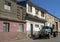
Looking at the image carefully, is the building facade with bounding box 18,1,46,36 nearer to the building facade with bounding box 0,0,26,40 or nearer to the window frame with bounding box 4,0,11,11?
the building facade with bounding box 0,0,26,40

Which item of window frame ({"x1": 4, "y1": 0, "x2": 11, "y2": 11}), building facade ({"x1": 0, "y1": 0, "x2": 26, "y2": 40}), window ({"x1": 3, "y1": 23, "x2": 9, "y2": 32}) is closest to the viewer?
building facade ({"x1": 0, "y1": 0, "x2": 26, "y2": 40})

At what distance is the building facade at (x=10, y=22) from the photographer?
2191 centimetres

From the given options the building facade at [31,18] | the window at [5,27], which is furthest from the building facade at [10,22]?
the building facade at [31,18]

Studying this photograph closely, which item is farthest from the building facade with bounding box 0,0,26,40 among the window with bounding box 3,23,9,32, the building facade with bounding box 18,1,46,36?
the building facade with bounding box 18,1,46,36

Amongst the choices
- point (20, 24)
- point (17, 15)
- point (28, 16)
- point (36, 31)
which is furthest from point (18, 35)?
point (36, 31)

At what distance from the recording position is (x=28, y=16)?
104ft

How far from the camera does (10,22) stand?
23.5 m

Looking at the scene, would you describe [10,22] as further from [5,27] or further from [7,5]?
[7,5]

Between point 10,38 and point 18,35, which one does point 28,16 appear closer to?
point 18,35

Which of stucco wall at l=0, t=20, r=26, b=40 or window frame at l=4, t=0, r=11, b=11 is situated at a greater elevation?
window frame at l=4, t=0, r=11, b=11

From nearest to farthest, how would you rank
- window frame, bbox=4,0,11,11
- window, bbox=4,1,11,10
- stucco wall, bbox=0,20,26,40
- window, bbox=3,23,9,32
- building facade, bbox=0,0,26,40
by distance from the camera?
stucco wall, bbox=0,20,26,40 < building facade, bbox=0,0,26,40 < window, bbox=3,23,9,32 < window frame, bbox=4,0,11,11 < window, bbox=4,1,11,10

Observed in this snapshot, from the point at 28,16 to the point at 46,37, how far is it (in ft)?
18.2

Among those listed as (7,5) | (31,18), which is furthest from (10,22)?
(31,18)

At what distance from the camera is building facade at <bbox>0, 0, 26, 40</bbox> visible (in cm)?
2191
